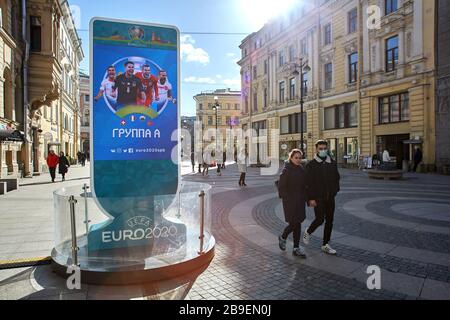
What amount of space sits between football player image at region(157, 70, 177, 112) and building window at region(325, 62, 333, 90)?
30.0 meters

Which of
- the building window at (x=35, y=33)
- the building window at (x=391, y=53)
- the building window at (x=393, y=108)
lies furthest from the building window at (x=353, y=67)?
the building window at (x=35, y=33)

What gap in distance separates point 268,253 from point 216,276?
1.34m

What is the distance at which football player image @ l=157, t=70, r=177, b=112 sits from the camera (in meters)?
5.33

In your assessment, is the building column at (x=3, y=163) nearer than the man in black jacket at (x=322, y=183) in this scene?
No

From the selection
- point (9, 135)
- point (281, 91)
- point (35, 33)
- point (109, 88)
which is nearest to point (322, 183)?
point (109, 88)

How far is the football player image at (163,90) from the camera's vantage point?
5328 millimetres

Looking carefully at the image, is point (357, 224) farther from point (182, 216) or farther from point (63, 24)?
point (63, 24)

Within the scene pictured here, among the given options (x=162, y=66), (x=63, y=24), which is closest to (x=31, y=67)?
(x=63, y=24)

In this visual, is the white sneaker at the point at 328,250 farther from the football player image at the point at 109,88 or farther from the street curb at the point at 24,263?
the street curb at the point at 24,263

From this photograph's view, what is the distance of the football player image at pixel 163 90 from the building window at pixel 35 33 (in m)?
20.8

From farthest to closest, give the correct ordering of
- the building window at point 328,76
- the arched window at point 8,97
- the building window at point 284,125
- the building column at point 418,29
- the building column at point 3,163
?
the building window at point 284,125 < the building window at point 328,76 < the building column at point 418,29 < the arched window at point 8,97 < the building column at point 3,163

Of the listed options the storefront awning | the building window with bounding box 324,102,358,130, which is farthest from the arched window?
the building window with bounding box 324,102,358,130

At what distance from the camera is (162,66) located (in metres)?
5.33

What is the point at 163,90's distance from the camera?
5363 millimetres
